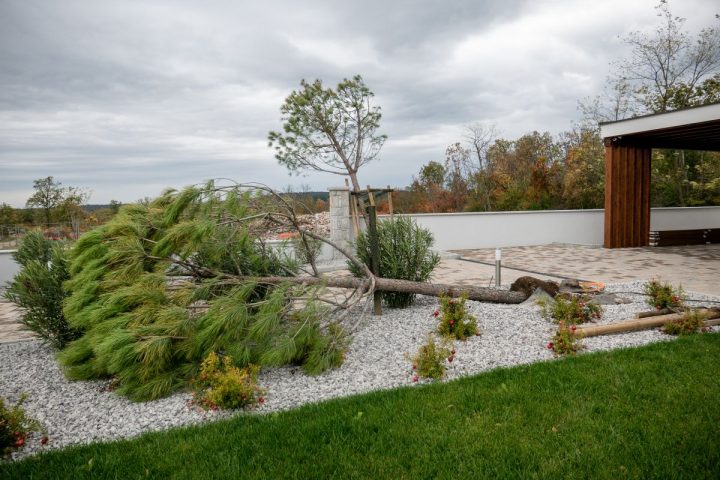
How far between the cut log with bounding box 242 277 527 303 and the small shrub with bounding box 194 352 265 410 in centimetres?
127

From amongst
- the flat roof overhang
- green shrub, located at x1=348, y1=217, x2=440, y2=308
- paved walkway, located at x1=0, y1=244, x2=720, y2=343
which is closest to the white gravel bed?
Result: green shrub, located at x1=348, y1=217, x2=440, y2=308

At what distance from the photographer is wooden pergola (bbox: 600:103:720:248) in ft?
40.4

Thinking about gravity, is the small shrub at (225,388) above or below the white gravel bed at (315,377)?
above

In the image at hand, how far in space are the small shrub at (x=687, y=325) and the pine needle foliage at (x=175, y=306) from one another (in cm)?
321

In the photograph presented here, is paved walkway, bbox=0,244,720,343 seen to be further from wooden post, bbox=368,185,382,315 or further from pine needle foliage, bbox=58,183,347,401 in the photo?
pine needle foliage, bbox=58,183,347,401

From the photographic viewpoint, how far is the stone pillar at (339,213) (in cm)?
1154

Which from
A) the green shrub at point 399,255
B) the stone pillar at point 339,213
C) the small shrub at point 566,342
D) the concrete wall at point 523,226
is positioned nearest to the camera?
the small shrub at point 566,342

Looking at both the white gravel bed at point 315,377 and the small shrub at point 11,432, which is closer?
the small shrub at point 11,432

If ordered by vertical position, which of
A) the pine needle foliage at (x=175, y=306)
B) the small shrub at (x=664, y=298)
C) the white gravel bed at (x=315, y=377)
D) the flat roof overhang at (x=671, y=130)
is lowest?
the white gravel bed at (x=315, y=377)

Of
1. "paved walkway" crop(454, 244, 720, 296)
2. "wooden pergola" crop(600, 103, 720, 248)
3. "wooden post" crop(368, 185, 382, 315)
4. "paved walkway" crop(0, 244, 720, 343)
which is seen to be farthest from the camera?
"wooden pergola" crop(600, 103, 720, 248)

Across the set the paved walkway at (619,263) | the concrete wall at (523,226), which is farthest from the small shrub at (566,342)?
the concrete wall at (523,226)

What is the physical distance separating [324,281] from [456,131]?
833 inches

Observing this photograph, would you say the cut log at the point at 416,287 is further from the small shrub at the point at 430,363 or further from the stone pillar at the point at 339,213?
the stone pillar at the point at 339,213

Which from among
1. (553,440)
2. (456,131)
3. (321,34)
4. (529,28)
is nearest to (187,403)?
(553,440)
